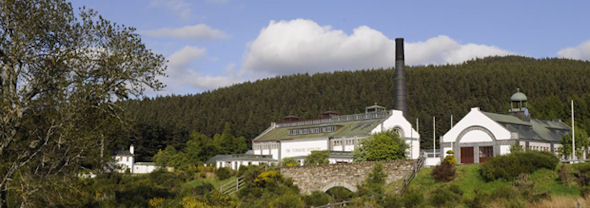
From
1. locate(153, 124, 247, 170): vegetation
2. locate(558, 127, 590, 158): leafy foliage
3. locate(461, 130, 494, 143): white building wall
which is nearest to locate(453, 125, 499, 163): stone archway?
locate(461, 130, 494, 143): white building wall

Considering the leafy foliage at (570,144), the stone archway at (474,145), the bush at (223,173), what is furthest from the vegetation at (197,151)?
the leafy foliage at (570,144)

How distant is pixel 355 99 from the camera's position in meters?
172

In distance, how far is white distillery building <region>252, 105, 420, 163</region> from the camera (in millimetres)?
72500

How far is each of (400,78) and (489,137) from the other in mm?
30187

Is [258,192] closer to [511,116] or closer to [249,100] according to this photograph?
[511,116]

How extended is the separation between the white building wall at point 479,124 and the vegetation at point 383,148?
188 inches

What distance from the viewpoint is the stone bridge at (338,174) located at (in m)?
42.5

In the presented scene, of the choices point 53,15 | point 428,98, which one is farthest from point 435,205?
point 428,98

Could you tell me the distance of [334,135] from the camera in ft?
247

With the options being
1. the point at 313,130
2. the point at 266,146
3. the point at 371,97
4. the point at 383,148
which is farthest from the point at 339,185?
the point at 371,97

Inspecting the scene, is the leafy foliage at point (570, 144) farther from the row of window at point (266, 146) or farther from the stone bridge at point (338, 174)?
the row of window at point (266, 146)

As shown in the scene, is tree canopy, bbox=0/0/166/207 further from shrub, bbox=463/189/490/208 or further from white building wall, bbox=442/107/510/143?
white building wall, bbox=442/107/510/143

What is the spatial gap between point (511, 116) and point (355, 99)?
113 meters

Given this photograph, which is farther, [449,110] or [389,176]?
[449,110]
